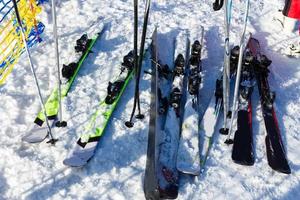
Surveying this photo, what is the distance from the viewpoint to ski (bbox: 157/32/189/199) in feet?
14.4

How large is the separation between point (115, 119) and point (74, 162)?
0.99 meters

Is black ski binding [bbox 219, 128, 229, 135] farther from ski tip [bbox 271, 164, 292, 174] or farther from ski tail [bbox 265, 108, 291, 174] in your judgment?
ski tip [bbox 271, 164, 292, 174]

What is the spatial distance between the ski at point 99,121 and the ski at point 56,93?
1.65ft

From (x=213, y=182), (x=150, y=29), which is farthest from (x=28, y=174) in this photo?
(x=150, y=29)

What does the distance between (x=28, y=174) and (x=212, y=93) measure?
2962mm

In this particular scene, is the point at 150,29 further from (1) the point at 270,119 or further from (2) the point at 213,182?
(2) the point at 213,182

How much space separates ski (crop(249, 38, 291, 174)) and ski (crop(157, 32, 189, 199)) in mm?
1199

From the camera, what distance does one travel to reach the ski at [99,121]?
472cm

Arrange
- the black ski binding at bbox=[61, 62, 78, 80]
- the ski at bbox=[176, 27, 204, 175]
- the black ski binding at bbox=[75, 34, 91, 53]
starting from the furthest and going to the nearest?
the black ski binding at bbox=[75, 34, 91, 53]
the black ski binding at bbox=[61, 62, 78, 80]
the ski at bbox=[176, 27, 204, 175]

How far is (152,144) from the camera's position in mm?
4785

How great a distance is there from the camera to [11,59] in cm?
623

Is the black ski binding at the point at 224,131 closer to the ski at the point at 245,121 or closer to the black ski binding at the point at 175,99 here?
the ski at the point at 245,121

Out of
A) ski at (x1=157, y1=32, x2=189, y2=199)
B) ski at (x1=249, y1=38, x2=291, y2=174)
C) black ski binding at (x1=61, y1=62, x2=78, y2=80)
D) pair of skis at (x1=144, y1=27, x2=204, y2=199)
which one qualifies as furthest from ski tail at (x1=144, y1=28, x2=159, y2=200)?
ski at (x1=249, y1=38, x2=291, y2=174)

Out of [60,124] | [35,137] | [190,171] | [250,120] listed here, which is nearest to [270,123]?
[250,120]
